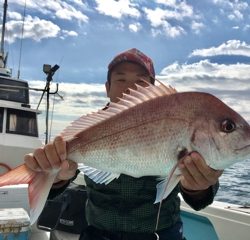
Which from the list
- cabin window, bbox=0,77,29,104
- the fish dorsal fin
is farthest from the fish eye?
cabin window, bbox=0,77,29,104

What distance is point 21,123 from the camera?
7828mm

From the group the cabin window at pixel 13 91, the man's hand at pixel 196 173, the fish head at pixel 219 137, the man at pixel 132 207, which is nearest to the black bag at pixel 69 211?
the man at pixel 132 207

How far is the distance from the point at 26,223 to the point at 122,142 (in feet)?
5.37

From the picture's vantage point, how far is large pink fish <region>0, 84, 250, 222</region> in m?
1.76

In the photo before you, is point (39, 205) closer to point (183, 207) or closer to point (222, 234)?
point (222, 234)

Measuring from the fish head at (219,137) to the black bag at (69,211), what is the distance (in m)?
3.35

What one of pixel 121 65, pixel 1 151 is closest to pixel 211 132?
pixel 121 65

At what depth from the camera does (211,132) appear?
1.77 m

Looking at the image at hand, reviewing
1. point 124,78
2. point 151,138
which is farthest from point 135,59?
point 151,138

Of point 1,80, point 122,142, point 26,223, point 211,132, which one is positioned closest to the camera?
point 211,132

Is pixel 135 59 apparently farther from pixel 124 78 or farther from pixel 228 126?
pixel 228 126

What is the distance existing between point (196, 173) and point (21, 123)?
637cm

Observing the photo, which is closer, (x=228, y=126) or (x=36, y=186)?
(x=228, y=126)

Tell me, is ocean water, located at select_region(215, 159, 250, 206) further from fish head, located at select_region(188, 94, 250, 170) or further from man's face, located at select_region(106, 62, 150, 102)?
fish head, located at select_region(188, 94, 250, 170)
